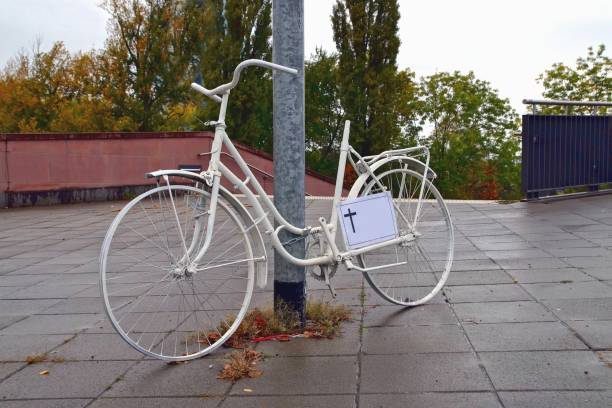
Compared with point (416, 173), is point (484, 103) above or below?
above

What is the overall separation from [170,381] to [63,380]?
0.56m

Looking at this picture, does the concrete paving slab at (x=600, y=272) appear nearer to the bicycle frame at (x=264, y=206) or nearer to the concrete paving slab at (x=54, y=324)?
the bicycle frame at (x=264, y=206)

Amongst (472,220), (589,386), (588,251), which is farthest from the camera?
(472,220)

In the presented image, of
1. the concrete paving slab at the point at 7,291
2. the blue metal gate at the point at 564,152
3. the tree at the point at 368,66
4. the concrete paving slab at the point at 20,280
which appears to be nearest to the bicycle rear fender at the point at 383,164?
the concrete paving slab at the point at 7,291

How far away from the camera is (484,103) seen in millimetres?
37688

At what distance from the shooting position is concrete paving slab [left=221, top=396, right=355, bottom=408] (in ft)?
10.5

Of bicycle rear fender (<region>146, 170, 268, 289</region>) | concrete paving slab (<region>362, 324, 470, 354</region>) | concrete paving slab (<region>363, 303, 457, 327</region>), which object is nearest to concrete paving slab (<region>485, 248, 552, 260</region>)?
concrete paving slab (<region>363, 303, 457, 327</region>)

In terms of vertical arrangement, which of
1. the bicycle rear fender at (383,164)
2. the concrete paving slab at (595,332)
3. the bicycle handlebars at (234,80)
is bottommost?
the concrete paving slab at (595,332)

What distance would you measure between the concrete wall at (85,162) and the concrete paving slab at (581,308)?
8.84m

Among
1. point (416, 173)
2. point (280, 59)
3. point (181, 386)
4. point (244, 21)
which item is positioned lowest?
point (181, 386)

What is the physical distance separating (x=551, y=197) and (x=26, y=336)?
9.09m

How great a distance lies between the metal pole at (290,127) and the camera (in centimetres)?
427

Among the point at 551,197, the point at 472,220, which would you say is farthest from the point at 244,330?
the point at 551,197

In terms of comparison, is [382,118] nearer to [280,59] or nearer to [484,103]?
[484,103]
